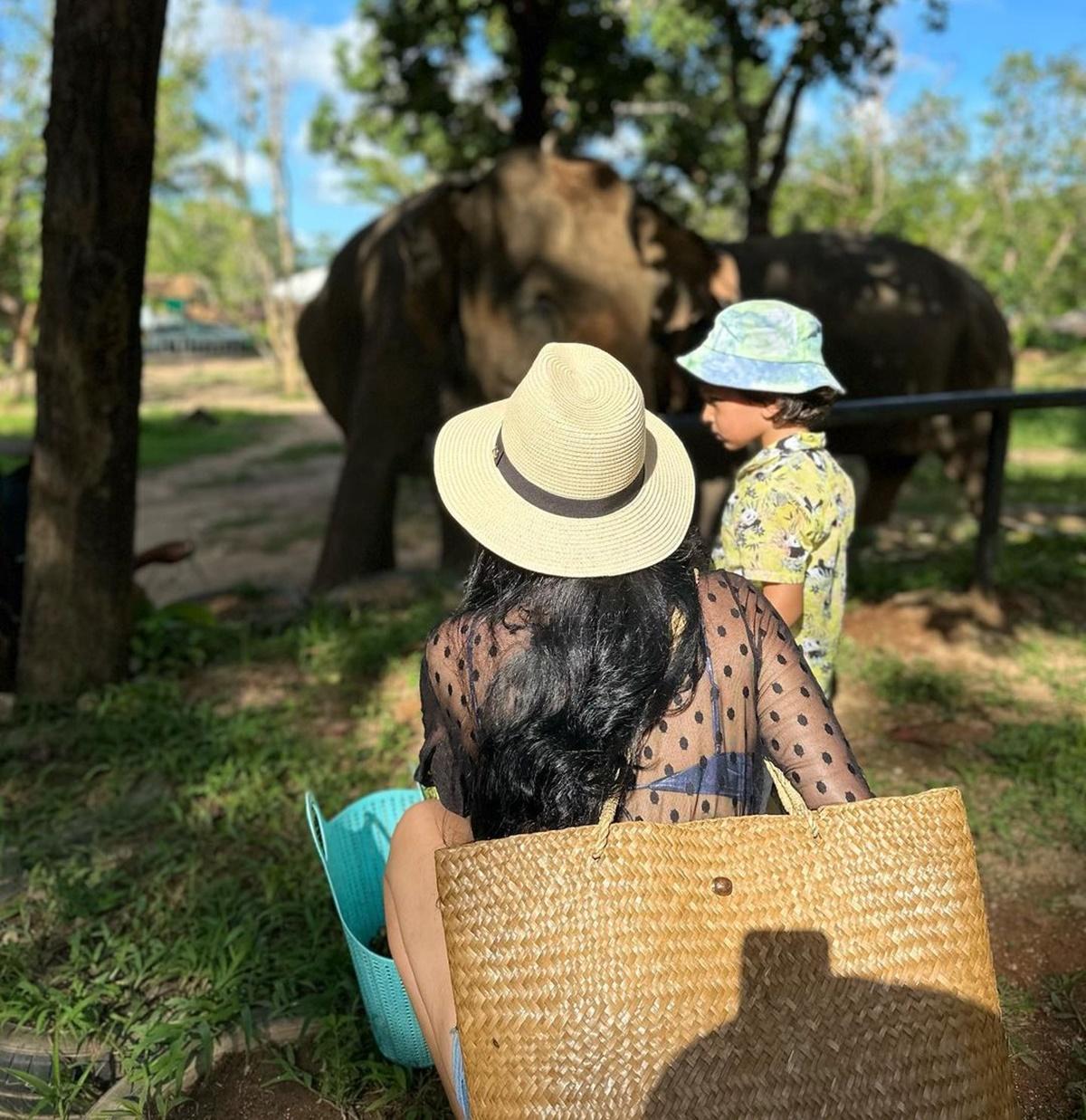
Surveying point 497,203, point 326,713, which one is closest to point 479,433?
point 326,713

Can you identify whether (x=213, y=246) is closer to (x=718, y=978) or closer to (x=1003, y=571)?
(x=1003, y=571)

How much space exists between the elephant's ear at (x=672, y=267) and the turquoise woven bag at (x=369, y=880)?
12.1 ft

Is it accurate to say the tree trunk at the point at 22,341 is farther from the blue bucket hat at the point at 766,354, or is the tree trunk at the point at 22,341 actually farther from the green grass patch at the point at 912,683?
the blue bucket hat at the point at 766,354

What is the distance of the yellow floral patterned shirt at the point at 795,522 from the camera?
231 centimetres

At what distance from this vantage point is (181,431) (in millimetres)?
18109

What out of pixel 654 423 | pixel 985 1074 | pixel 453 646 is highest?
pixel 654 423

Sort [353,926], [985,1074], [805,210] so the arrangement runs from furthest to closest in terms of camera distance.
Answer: [805,210], [353,926], [985,1074]

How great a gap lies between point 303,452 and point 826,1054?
14.3 m

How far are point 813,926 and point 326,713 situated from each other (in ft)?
9.70

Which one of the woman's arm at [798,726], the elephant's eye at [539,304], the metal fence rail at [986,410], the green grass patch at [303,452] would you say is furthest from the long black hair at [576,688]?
the green grass patch at [303,452]

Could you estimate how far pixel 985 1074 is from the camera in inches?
54.3

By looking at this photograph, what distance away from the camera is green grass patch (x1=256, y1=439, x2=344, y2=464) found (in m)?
14.3

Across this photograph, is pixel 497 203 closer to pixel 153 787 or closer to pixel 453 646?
pixel 153 787

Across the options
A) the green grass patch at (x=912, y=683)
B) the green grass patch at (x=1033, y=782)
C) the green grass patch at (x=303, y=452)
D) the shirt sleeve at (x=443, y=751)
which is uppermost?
the shirt sleeve at (x=443, y=751)
